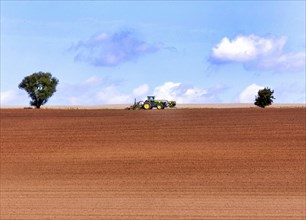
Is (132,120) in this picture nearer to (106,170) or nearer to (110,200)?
(106,170)

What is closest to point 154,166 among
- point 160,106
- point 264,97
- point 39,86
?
point 160,106

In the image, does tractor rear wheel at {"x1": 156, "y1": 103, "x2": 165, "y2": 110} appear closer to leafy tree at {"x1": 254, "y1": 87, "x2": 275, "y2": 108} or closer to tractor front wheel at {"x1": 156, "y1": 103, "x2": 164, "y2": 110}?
tractor front wheel at {"x1": 156, "y1": 103, "x2": 164, "y2": 110}

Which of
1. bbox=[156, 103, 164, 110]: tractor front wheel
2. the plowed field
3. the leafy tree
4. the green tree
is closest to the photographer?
the plowed field

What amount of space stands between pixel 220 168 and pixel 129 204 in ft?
16.3

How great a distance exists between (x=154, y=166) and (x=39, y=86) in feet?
182

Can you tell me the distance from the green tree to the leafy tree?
90.3 ft

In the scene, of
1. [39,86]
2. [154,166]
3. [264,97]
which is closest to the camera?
[154,166]

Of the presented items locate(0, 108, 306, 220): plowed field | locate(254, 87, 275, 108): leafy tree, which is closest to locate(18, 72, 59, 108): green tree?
locate(254, 87, 275, 108): leafy tree

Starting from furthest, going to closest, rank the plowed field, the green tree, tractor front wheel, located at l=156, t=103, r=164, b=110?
the green tree
tractor front wheel, located at l=156, t=103, r=164, b=110
the plowed field

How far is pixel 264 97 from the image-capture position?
55844mm

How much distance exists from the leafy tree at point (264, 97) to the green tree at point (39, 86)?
27532 mm

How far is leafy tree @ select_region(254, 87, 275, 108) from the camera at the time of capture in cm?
5434

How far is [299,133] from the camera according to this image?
2366 cm

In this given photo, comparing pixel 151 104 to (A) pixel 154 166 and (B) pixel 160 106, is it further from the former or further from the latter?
(A) pixel 154 166
